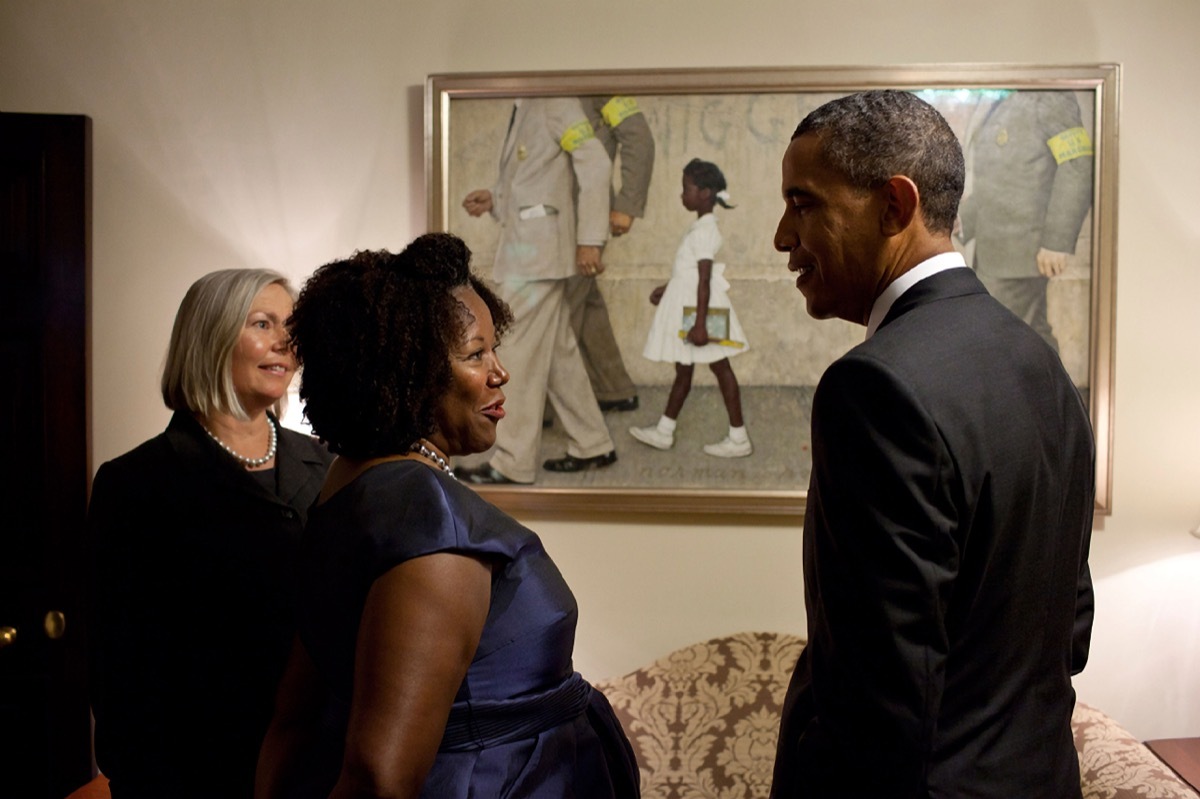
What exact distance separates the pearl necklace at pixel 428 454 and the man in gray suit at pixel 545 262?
1399 mm

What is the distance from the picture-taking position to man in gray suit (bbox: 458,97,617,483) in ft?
9.39

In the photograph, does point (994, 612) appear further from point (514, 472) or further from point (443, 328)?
point (514, 472)

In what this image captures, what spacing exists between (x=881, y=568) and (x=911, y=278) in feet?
1.38

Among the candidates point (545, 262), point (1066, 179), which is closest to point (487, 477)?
point (545, 262)

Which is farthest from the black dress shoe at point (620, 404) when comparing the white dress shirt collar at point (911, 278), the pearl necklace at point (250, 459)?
the white dress shirt collar at point (911, 278)

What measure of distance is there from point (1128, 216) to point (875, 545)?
2.20 metres

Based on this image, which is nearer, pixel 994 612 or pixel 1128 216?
pixel 994 612

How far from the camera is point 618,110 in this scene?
284 cm

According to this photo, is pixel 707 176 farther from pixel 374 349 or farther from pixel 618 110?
pixel 374 349

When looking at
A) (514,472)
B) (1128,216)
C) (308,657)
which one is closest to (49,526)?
(514,472)

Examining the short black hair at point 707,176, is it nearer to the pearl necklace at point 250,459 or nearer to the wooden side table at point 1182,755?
the pearl necklace at point 250,459

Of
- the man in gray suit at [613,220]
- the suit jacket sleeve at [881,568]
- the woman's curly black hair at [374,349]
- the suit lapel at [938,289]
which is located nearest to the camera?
the suit jacket sleeve at [881,568]

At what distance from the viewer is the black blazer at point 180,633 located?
1.99 m

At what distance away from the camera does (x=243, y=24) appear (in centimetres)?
296
